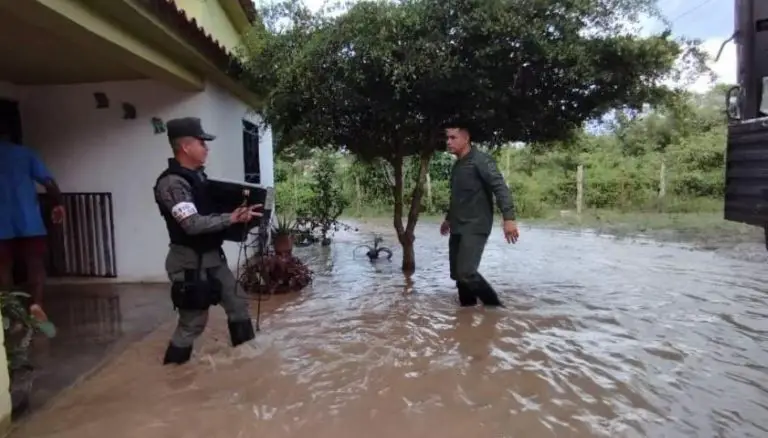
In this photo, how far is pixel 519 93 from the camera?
545 cm

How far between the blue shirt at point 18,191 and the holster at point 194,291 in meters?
1.79

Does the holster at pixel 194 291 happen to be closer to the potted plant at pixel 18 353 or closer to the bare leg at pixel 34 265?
the potted plant at pixel 18 353

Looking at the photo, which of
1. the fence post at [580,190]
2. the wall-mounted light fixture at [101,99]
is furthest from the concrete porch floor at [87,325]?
the fence post at [580,190]

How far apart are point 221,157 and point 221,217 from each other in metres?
3.62

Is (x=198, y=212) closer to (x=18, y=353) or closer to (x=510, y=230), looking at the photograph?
(x=18, y=353)

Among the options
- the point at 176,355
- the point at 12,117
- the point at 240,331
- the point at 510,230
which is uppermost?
the point at 12,117

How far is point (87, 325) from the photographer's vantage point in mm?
4680

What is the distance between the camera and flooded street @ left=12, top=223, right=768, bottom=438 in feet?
9.27

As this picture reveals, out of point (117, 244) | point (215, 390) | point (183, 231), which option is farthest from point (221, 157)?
point (215, 390)

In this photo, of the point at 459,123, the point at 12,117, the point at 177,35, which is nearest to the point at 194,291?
the point at 177,35

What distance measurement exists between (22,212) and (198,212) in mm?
1894

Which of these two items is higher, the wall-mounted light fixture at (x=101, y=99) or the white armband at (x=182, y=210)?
the wall-mounted light fixture at (x=101, y=99)

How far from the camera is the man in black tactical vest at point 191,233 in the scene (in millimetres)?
3289

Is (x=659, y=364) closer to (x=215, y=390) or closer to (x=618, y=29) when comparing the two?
(x=215, y=390)
